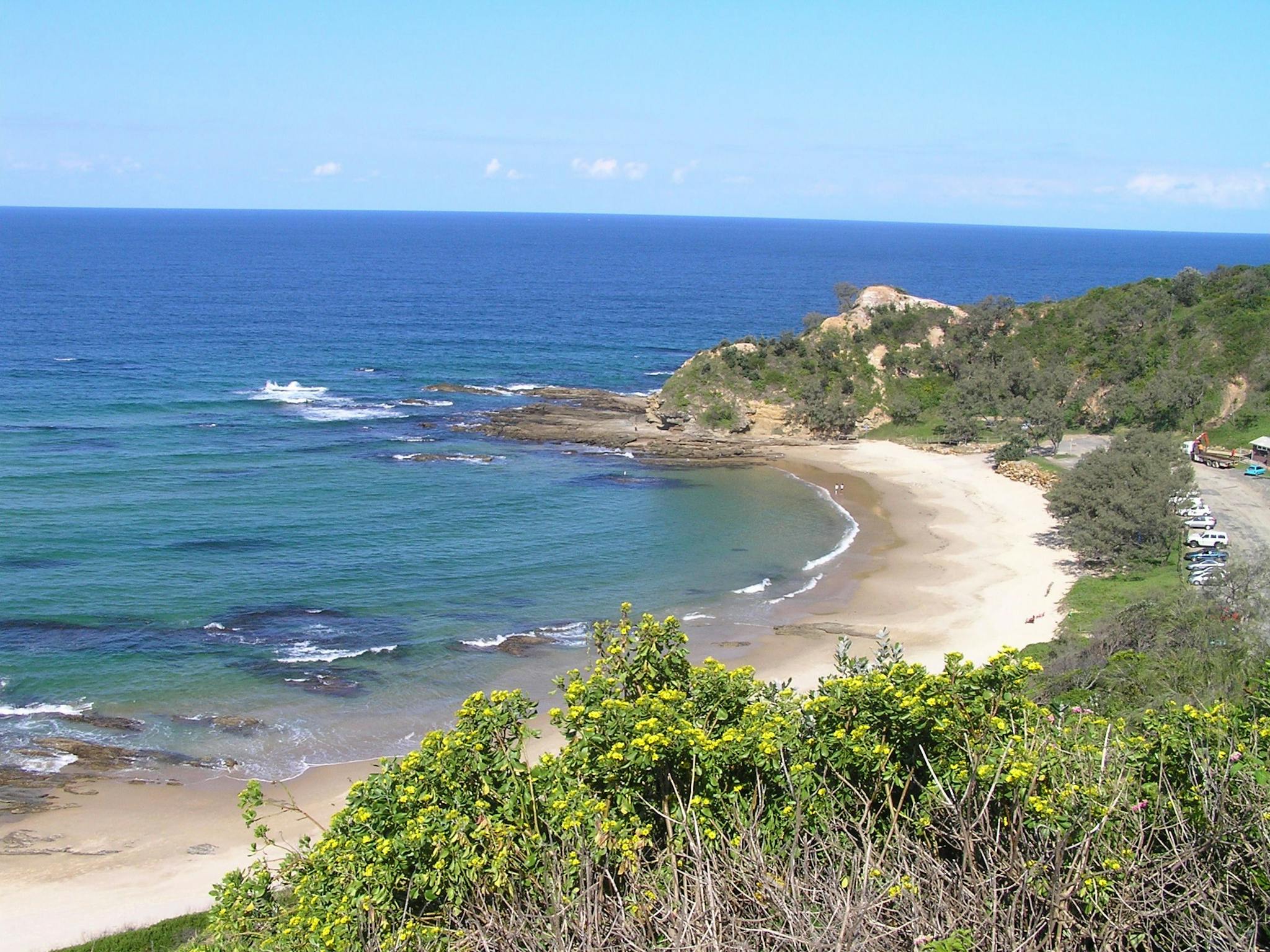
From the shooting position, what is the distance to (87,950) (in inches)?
834

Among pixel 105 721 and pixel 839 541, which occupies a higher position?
pixel 839 541

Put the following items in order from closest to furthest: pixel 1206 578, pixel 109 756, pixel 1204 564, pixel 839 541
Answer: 1. pixel 109 756
2. pixel 1206 578
3. pixel 1204 564
4. pixel 839 541

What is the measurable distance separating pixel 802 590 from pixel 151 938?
29.8 meters

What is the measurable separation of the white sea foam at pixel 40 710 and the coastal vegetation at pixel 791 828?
74.1 feet

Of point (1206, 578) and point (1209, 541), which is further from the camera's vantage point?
point (1209, 541)

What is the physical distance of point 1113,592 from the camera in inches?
1633

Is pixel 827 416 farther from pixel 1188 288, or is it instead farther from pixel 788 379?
pixel 1188 288

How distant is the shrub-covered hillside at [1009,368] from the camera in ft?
213

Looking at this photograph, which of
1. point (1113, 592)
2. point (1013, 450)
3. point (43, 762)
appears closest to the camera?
point (43, 762)

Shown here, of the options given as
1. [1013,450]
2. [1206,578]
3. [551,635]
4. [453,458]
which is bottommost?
[551,635]

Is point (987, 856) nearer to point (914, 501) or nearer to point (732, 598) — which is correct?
point (732, 598)

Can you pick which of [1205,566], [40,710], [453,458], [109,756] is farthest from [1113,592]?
[40,710]

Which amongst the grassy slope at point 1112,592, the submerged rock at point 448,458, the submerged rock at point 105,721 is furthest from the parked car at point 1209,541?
the submerged rock at point 105,721

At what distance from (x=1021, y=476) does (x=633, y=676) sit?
50495mm
